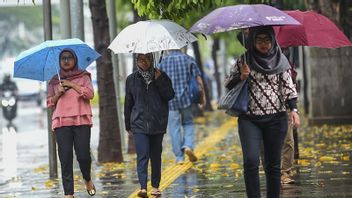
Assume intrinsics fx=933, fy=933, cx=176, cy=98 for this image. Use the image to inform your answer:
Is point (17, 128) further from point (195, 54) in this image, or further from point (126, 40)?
point (126, 40)

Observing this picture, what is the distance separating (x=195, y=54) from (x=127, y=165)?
16612mm

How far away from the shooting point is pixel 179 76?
14039 millimetres

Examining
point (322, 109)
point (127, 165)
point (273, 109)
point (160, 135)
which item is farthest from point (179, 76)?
point (322, 109)

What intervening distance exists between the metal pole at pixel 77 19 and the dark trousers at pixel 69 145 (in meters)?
4.69

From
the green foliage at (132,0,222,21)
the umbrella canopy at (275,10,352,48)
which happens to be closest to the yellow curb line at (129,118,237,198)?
the green foliage at (132,0,222,21)

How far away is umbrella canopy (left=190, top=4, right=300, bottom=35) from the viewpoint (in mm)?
8156

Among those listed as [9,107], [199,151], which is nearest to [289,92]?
[199,151]

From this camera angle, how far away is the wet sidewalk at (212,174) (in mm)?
10680

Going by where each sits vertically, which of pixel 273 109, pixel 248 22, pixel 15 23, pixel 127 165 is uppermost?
pixel 15 23

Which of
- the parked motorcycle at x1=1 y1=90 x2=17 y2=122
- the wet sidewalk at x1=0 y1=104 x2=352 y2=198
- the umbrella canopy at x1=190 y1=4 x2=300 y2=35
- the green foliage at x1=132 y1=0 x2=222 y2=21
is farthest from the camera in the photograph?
the parked motorcycle at x1=1 y1=90 x2=17 y2=122

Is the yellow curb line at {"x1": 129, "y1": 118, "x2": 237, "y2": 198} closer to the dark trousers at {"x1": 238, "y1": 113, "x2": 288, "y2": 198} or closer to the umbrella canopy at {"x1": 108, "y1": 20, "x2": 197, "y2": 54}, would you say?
the umbrella canopy at {"x1": 108, "y1": 20, "x2": 197, "y2": 54}

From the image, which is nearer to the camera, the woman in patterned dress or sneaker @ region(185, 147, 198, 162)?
the woman in patterned dress

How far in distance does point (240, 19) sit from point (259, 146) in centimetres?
115

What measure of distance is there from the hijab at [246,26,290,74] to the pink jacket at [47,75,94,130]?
7.38 ft
